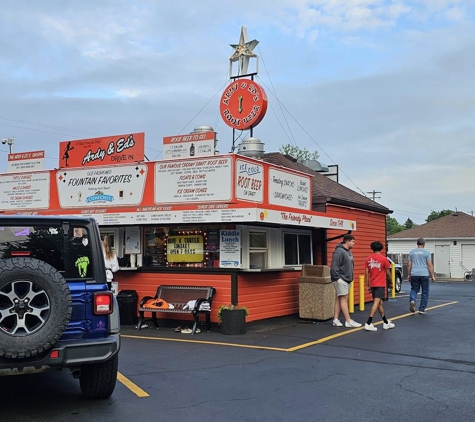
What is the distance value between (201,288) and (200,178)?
2242 millimetres

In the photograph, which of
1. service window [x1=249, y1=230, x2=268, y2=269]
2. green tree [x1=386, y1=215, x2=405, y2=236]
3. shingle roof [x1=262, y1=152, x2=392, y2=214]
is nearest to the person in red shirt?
service window [x1=249, y1=230, x2=268, y2=269]

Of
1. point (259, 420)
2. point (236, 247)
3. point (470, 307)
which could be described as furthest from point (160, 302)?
point (470, 307)

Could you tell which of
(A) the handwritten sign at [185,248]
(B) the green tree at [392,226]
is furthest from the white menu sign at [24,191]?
(B) the green tree at [392,226]

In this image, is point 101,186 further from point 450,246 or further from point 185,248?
point 450,246

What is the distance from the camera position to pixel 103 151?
42.3ft

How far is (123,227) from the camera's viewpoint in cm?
1258

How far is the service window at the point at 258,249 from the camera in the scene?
1171 cm

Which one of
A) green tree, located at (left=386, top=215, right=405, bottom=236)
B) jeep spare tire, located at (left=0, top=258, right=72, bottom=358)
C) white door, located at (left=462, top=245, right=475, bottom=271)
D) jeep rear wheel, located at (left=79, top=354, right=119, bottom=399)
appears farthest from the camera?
green tree, located at (left=386, top=215, right=405, bottom=236)

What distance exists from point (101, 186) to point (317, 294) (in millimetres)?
5484

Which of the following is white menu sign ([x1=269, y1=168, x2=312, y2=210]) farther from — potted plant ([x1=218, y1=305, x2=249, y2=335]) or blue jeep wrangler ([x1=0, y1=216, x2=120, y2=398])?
blue jeep wrangler ([x1=0, y1=216, x2=120, y2=398])

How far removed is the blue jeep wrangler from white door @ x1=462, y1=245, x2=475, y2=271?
126 ft

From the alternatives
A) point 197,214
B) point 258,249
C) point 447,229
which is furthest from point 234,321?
point 447,229

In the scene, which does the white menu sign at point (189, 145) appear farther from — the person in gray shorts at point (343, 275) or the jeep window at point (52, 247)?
the jeep window at point (52, 247)

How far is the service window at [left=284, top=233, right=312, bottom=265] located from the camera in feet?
42.8
